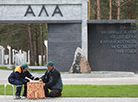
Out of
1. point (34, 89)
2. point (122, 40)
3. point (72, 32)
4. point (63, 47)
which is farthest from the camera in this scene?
point (122, 40)

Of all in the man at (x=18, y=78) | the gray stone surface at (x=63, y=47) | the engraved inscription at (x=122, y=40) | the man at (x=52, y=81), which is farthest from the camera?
the engraved inscription at (x=122, y=40)

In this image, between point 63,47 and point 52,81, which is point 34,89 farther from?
point 63,47

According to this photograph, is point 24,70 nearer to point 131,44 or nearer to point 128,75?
point 128,75

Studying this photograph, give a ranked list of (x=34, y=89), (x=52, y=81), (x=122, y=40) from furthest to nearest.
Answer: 1. (x=122, y=40)
2. (x=52, y=81)
3. (x=34, y=89)

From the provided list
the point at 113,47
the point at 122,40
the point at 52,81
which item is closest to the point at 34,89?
the point at 52,81

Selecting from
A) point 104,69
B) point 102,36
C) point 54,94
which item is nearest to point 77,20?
point 102,36

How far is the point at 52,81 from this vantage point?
12.6 m

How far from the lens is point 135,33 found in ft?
93.7

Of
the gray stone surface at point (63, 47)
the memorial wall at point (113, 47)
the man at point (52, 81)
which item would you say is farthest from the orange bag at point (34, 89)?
the memorial wall at point (113, 47)

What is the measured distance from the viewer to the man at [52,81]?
12.6 meters

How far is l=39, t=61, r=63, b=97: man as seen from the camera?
1256 cm

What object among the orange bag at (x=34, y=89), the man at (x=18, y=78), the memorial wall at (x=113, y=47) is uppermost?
the memorial wall at (x=113, y=47)

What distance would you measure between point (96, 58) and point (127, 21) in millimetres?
3887

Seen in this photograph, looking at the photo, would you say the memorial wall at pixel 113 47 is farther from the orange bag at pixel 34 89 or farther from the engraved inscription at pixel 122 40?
the orange bag at pixel 34 89
